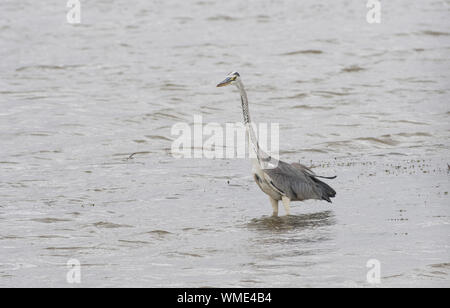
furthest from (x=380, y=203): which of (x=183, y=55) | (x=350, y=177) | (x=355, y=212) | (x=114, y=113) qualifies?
(x=183, y=55)

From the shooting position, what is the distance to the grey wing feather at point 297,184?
11.3m

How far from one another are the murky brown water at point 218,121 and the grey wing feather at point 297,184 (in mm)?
259

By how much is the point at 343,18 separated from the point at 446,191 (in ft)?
72.0

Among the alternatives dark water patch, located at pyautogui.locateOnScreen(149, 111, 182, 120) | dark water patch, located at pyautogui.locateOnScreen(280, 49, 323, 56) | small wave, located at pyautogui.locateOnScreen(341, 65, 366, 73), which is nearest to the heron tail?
dark water patch, located at pyautogui.locateOnScreen(149, 111, 182, 120)

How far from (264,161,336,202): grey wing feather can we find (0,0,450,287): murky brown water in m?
0.26

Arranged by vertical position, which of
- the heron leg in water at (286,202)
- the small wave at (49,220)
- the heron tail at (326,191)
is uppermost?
the heron tail at (326,191)

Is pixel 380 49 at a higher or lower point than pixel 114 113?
higher

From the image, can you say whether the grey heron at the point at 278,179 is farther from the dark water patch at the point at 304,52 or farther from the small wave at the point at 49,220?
the dark water patch at the point at 304,52

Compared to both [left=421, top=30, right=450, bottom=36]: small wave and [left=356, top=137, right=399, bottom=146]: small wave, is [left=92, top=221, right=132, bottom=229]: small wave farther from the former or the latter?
[left=421, top=30, right=450, bottom=36]: small wave

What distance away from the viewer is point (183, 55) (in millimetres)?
26938

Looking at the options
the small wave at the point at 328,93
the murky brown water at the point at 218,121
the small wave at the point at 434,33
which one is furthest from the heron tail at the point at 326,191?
the small wave at the point at 434,33

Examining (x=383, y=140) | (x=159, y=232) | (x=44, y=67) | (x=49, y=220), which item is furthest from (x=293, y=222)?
(x=44, y=67)

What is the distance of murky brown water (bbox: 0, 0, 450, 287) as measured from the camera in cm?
934
